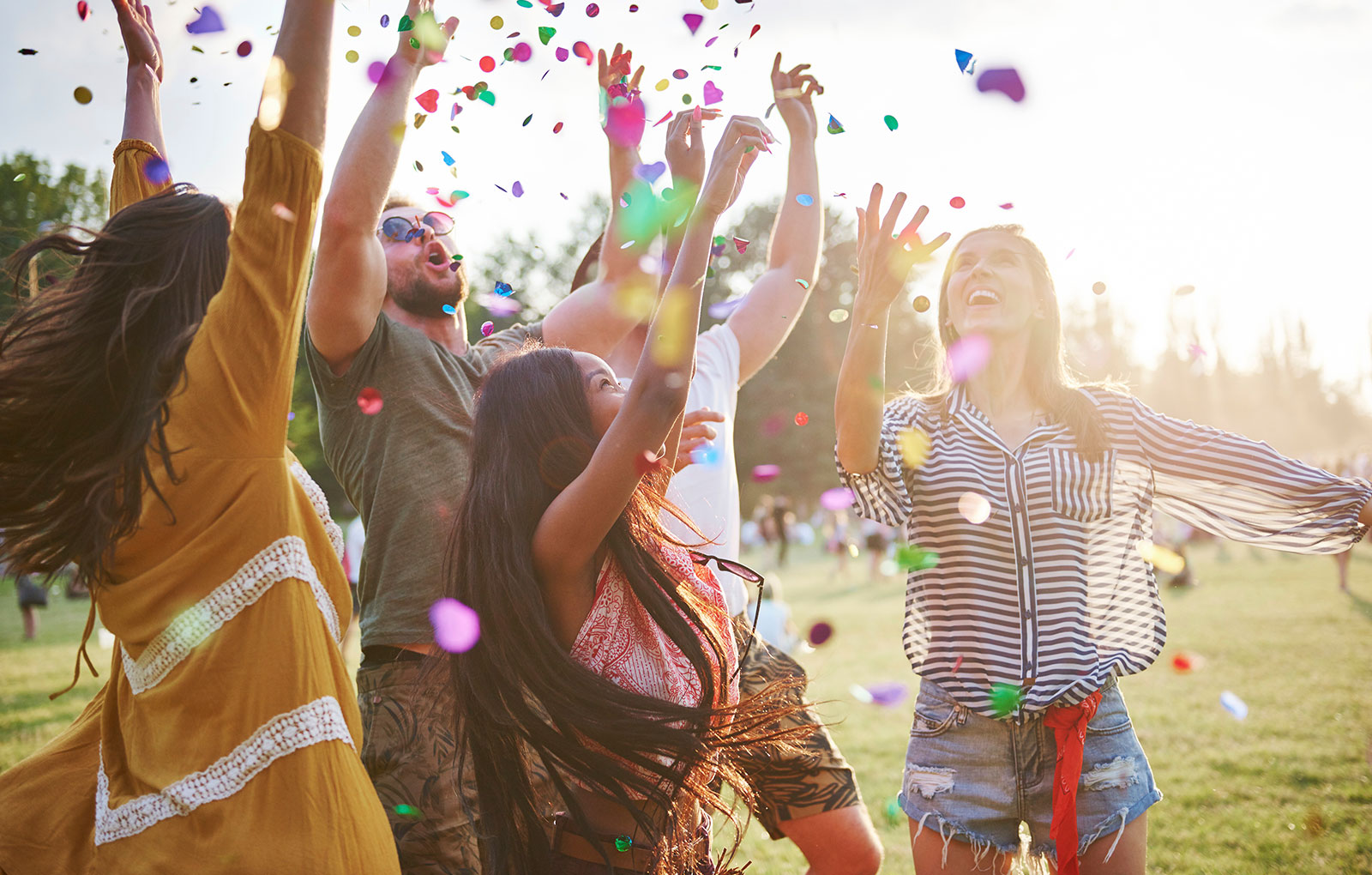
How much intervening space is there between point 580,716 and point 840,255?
30.8 m

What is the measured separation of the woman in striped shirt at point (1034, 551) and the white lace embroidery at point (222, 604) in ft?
4.88

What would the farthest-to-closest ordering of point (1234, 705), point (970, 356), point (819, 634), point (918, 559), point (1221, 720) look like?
point (819, 634)
point (1234, 705)
point (1221, 720)
point (970, 356)
point (918, 559)

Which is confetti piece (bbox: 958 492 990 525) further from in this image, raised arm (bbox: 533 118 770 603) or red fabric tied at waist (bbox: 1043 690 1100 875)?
raised arm (bbox: 533 118 770 603)

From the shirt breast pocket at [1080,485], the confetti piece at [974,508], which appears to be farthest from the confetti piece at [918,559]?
the shirt breast pocket at [1080,485]

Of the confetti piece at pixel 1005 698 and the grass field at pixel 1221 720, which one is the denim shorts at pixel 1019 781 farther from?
the grass field at pixel 1221 720

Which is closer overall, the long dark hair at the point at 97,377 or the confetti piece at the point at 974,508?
the long dark hair at the point at 97,377

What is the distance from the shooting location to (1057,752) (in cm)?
238

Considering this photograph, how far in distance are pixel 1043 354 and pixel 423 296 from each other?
6.55ft

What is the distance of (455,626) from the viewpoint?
6.95 feet

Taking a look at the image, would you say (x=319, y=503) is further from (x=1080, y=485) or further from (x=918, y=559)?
(x=1080, y=485)

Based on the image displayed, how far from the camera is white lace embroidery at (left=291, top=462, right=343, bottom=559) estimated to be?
1.70 m

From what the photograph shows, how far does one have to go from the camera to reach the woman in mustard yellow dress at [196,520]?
1.42m

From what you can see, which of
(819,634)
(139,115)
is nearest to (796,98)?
(139,115)

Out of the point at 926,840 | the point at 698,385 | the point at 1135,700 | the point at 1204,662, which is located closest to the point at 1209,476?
the point at 926,840
